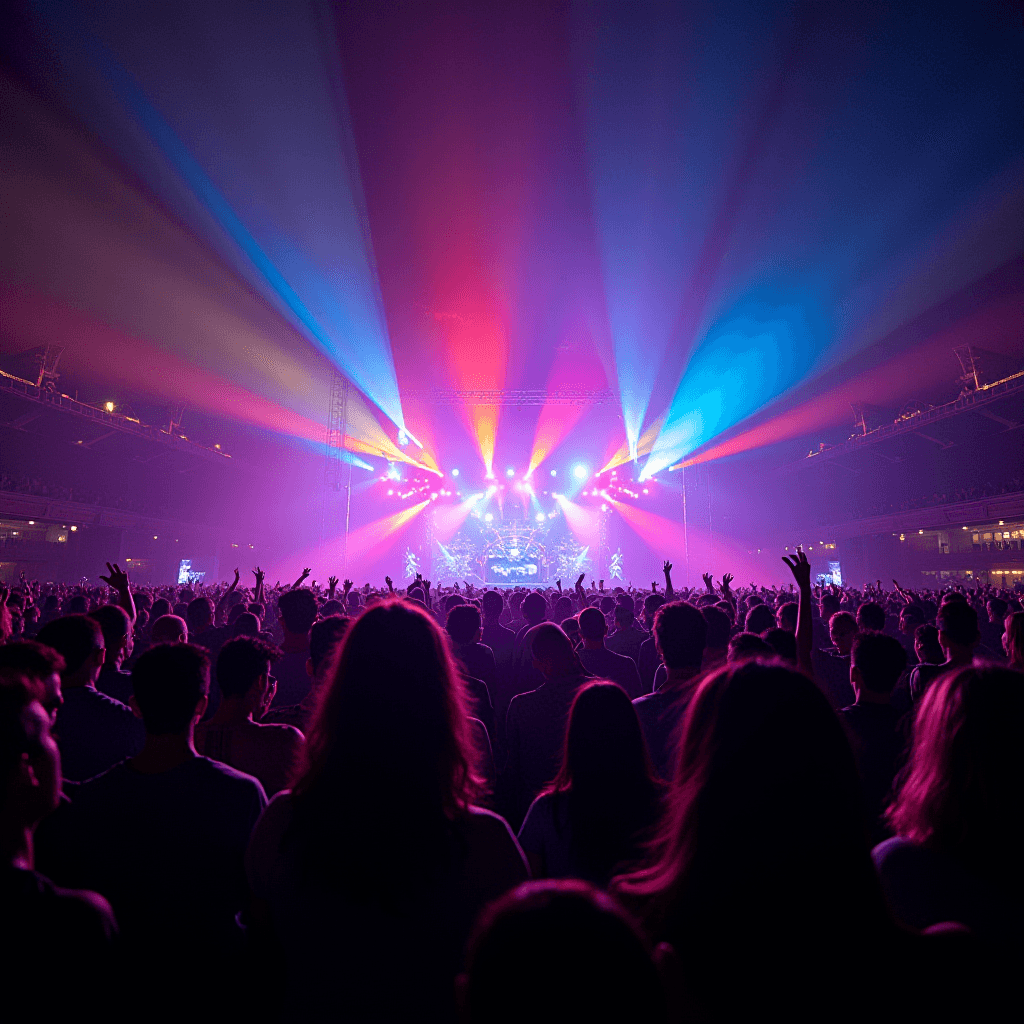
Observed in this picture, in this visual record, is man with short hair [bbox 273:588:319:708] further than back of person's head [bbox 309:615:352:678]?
Yes

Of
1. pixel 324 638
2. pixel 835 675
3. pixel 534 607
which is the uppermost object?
pixel 324 638

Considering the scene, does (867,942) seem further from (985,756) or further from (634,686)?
(634,686)

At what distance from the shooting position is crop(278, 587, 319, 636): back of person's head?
479cm

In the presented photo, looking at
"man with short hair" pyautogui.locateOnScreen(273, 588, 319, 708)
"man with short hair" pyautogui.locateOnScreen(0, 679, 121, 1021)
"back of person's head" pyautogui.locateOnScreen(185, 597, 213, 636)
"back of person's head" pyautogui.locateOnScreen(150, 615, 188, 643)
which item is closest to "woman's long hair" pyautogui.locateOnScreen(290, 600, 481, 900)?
"man with short hair" pyautogui.locateOnScreen(0, 679, 121, 1021)

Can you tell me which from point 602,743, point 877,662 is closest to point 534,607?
point 877,662

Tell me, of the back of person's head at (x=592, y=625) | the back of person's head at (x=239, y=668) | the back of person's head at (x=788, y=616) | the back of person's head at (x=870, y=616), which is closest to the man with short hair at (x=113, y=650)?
the back of person's head at (x=239, y=668)

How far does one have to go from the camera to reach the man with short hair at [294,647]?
15.1 ft

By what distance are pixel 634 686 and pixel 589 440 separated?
28243 millimetres

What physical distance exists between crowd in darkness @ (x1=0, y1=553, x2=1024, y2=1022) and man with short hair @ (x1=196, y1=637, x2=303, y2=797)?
0.15 ft

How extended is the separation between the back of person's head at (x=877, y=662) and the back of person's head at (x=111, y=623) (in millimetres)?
5580

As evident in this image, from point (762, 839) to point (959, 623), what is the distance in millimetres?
4605

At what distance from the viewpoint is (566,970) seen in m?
0.67

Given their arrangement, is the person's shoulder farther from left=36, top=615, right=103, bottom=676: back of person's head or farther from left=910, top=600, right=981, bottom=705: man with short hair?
left=36, top=615, right=103, bottom=676: back of person's head

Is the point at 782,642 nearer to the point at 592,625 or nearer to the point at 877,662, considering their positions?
the point at 877,662
